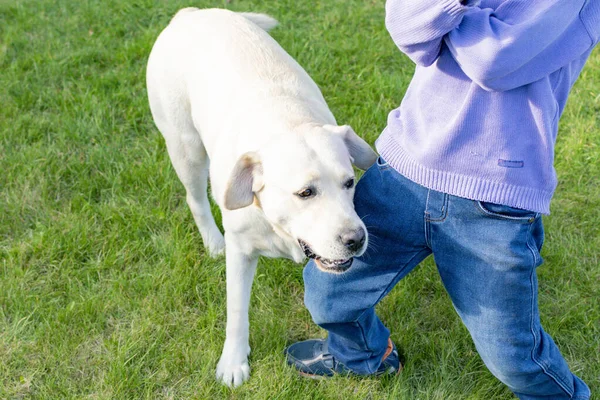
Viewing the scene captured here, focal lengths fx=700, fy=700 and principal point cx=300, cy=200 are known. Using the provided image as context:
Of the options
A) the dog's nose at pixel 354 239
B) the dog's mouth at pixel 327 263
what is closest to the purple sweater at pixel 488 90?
the dog's nose at pixel 354 239

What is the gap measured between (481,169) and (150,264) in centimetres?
207

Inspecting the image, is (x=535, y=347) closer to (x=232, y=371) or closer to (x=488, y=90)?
(x=488, y=90)

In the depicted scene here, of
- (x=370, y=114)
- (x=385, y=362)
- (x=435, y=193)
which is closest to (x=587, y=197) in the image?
(x=370, y=114)

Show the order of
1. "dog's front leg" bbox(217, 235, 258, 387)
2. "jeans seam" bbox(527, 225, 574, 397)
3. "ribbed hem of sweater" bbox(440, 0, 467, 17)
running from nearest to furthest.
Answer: "ribbed hem of sweater" bbox(440, 0, 467, 17)
"jeans seam" bbox(527, 225, 574, 397)
"dog's front leg" bbox(217, 235, 258, 387)

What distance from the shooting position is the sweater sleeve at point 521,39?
1.98 meters

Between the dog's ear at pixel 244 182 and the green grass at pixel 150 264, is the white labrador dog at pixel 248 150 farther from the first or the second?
the green grass at pixel 150 264

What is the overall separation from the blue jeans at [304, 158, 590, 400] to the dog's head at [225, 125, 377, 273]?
12 cm

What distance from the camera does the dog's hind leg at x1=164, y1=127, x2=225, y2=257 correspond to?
357 centimetres

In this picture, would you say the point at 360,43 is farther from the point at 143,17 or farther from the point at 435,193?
the point at 435,193

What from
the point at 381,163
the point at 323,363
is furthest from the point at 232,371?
the point at 381,163

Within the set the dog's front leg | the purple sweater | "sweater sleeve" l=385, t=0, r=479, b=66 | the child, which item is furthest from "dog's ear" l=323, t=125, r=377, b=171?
the dog's front leg

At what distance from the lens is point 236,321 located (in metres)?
3.10

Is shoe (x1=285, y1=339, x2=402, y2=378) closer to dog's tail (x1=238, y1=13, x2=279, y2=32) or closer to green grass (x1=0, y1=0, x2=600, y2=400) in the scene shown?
green grass (x1=0, y1=0, x2=600, y2=400)

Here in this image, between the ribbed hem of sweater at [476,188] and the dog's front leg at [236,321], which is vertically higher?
the ribbed hem of sweater at [476,188]
